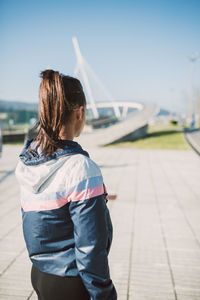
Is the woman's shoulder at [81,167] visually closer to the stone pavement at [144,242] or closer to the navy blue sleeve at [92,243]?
the navy blue sleeve at [92,243]

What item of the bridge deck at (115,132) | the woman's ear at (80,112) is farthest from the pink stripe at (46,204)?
the bridge deck at (115,132)

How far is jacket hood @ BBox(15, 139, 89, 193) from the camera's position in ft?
3.99

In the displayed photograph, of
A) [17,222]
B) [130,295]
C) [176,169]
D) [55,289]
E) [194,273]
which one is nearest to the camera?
[55,289]

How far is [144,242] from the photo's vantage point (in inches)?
156

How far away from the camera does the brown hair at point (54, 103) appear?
1.21 m

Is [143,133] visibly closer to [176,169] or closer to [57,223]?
[176,169]

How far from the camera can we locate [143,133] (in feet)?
74.4

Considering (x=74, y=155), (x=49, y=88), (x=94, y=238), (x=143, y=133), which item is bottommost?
(x=143, y=133)

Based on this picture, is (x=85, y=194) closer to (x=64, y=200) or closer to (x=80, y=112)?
(x=64, y=200)

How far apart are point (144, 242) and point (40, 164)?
3168 mm

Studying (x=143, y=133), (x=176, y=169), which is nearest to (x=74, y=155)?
(x=176, y=169)

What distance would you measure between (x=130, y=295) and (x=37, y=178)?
82.8 inches

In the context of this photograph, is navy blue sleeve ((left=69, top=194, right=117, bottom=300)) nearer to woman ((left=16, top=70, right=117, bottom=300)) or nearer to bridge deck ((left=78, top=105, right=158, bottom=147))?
woman ((left=16, top=70, right=117, bottom=300))

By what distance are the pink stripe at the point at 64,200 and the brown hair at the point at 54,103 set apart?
22 centimetres
